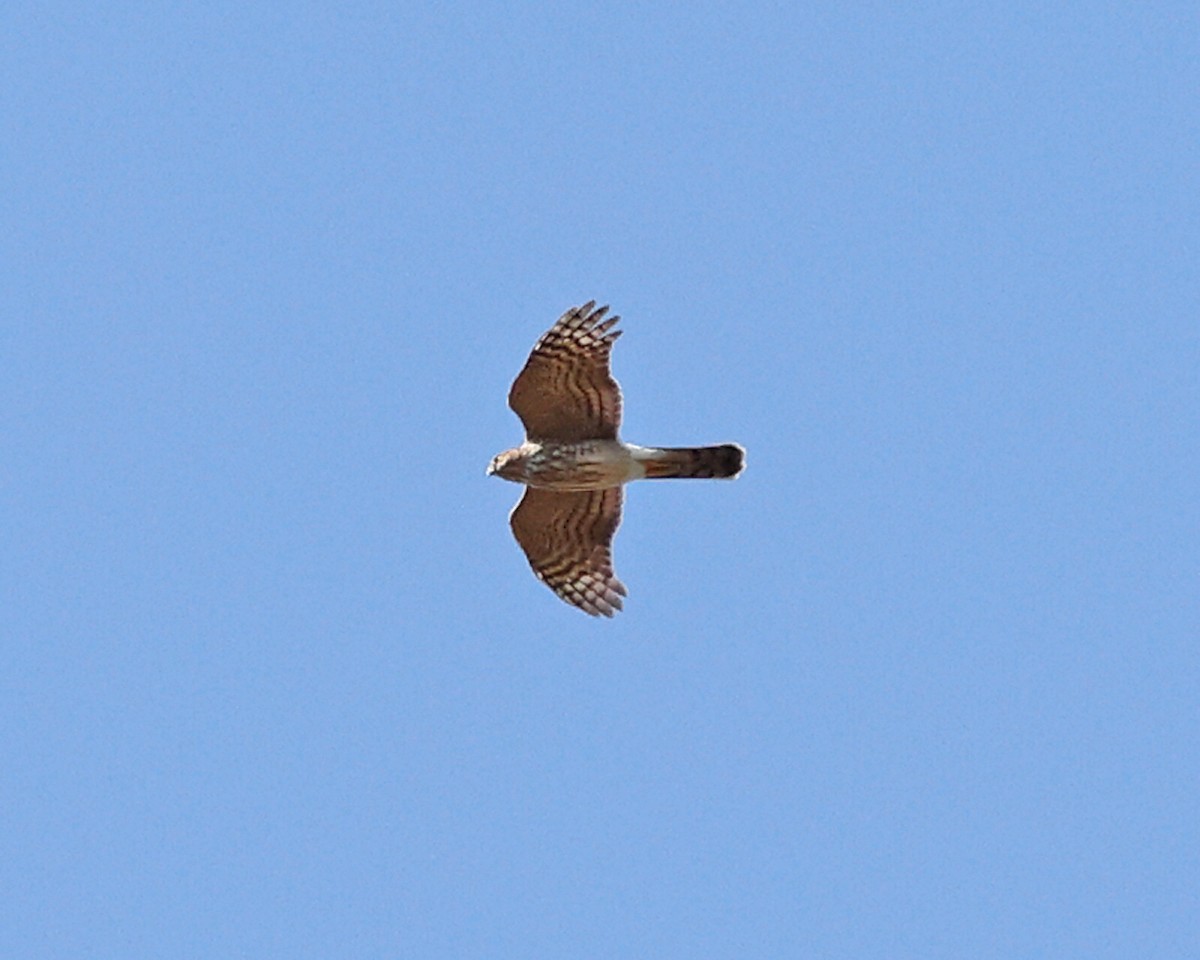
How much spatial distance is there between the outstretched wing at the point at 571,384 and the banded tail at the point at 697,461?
462 mm

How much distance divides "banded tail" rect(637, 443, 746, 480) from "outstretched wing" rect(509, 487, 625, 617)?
0.93 metres

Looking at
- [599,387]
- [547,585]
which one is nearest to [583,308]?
[599,387]

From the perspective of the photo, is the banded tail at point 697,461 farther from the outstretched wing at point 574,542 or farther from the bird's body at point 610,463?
the outstretched wing at point 574,542

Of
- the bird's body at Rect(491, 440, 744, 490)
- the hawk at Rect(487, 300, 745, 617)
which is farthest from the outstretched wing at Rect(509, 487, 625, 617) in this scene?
the bird's body at Rect(491, 440, 744, 490)

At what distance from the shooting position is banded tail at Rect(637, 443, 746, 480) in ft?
81.5

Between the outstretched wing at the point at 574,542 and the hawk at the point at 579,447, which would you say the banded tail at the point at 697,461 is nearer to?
the hawk at the point at 579,447

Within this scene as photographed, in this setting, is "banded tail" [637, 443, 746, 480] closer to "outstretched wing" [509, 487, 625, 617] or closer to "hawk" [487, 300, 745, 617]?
"hawk" [487, 300, 745, 617]

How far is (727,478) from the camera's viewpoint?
81.7 feet

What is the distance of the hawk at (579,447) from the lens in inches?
969

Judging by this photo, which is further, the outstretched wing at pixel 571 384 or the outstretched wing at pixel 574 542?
the outstretched wing at pixel 574 542

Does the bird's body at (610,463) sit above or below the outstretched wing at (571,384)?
below

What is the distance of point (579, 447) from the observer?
25.1 metres

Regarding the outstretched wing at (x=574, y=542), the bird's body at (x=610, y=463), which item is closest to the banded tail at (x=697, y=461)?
the bird's body at (x=610, y=463)

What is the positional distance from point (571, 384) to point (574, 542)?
1.87 meters
